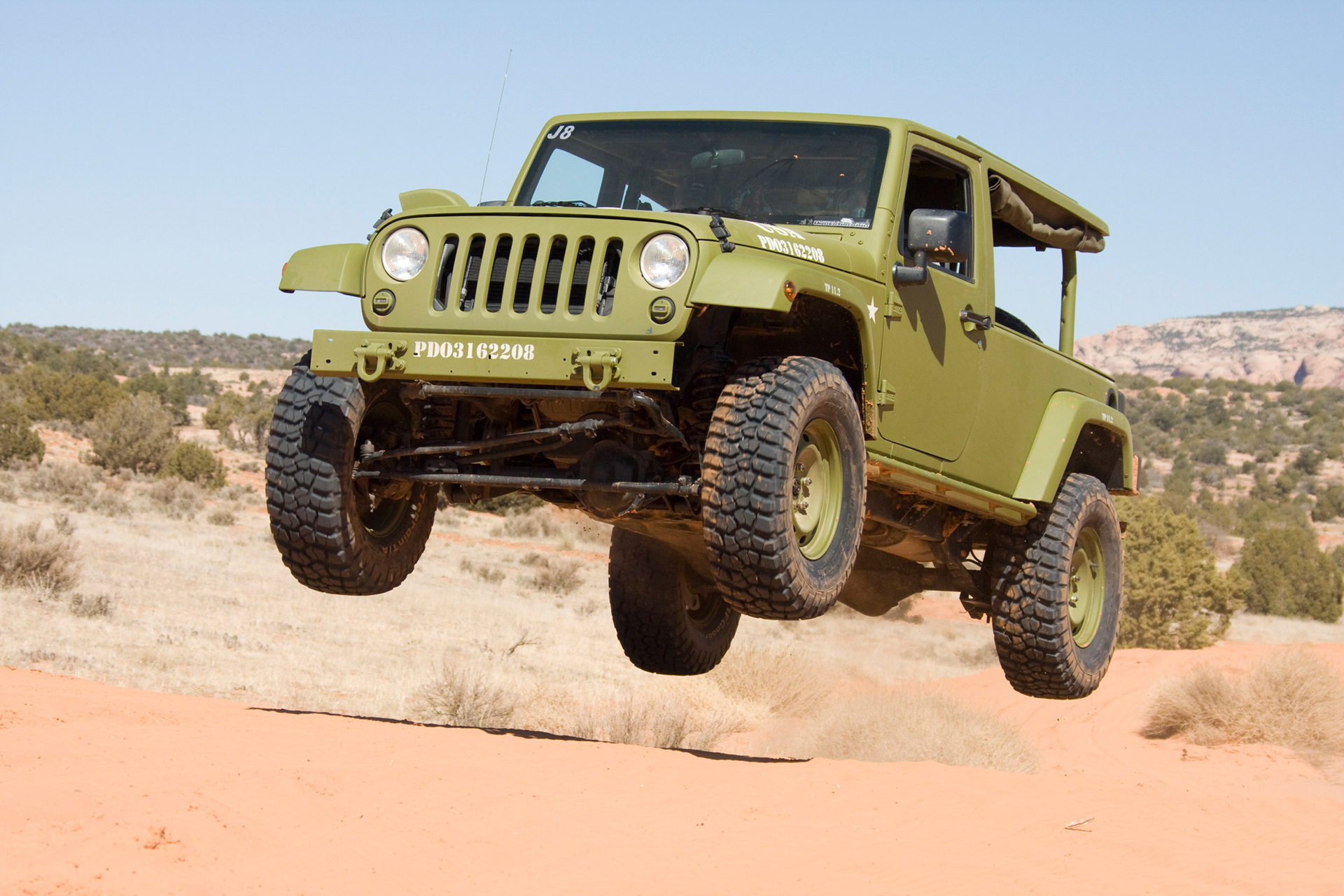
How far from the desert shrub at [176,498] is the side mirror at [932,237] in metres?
21.7

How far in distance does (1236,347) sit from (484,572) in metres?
108

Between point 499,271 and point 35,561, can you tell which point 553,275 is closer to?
point 499,271

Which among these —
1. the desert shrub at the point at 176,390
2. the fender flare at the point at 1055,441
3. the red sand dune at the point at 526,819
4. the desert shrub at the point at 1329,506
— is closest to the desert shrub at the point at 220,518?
the desert shrub at the point at 176,390

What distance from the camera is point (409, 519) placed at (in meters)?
6.91

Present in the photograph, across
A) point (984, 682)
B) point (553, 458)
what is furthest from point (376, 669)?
point (553, 458)

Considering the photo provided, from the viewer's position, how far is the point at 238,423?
43.2 meters

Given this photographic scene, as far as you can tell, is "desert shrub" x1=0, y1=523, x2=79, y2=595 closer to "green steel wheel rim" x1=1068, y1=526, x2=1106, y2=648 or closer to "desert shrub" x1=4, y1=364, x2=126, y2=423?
"green steel wheel rim" x1=1068, y1=526, x2=1106, y2=648

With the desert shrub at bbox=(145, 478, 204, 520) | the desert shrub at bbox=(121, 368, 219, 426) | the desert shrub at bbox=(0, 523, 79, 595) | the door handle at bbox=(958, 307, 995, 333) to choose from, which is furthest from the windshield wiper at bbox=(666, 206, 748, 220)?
the desert shrub at bbox=(121, 368, 219, 426)

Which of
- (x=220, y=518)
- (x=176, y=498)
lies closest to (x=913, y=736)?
(x=220, y=518)

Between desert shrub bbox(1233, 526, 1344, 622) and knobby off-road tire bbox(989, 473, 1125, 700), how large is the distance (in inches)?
944

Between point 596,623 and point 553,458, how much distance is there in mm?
15636

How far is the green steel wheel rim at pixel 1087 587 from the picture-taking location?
8797 millimetres

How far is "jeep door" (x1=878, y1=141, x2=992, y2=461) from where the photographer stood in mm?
6488

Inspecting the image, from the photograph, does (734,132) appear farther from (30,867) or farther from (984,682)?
(984,682)
